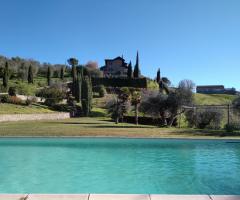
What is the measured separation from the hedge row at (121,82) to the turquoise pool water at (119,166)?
8494cm

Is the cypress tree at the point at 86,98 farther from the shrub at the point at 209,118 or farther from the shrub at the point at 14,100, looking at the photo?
the shrub at the point at 209,118

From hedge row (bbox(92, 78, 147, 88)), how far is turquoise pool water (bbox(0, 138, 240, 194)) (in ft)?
279

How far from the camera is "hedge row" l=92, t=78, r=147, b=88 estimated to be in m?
115

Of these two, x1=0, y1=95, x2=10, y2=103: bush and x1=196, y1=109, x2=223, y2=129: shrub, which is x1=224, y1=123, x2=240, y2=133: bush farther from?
x1=0, y1=95, x2=10, y2=103: bush

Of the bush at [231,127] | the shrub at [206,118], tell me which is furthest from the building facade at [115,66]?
the bush at [231,127]

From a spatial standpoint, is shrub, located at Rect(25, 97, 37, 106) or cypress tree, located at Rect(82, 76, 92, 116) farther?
cypress tree, located at Rect(82, 76, 92, 116)

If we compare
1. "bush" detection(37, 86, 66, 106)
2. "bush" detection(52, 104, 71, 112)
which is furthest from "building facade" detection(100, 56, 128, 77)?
"bush" detection(52, 104, 71, 112)

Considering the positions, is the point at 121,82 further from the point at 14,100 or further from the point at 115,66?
the point at 14,100

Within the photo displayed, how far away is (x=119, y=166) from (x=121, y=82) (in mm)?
99107

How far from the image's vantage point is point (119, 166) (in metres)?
18.9

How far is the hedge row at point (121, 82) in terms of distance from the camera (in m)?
115

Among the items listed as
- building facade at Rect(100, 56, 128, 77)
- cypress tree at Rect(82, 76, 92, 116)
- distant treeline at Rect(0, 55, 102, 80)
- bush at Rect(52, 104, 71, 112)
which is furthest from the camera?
building facade at Rect(100, 56, 128, 77)

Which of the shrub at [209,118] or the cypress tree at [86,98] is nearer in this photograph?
the shrub at [209,118]

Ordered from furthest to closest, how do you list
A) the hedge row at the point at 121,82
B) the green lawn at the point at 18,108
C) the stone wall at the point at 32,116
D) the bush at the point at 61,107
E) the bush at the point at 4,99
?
the hedge row at the point at 121,82
the bush at the point at 61,107
the bush at the point at 4,99
the green lawn at the point at 18,108
the stone wall at the point at 32,116
